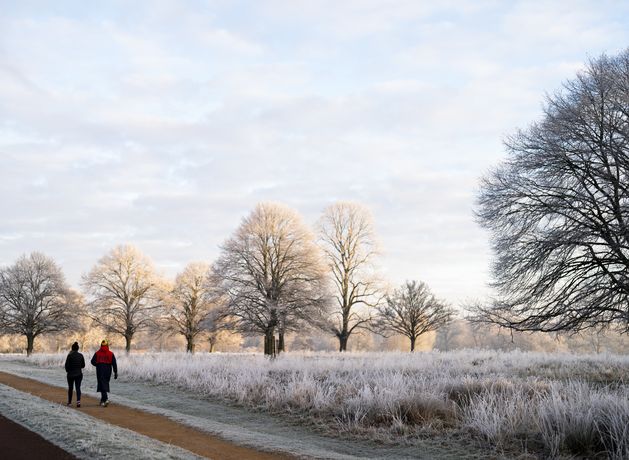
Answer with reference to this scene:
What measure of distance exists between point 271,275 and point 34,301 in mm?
29582

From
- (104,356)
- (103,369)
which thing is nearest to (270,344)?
(104,356)

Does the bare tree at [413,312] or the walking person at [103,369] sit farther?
the bare tree at [413,312]

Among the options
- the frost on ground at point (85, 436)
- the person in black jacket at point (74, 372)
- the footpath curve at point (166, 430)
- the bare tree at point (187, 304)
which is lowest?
the footpath curve at point (166, 430)

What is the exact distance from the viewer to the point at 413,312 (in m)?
41.6

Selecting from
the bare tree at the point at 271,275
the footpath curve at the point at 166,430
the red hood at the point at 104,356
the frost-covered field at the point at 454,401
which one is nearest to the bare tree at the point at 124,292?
the bare tree at the point at 271,275

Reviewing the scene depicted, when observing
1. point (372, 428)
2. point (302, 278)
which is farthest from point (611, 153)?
point (302, 278)

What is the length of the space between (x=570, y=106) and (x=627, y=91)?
1.65m

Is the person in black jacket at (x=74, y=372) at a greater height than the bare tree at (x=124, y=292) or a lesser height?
lesser

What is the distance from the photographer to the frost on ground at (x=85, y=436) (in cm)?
834

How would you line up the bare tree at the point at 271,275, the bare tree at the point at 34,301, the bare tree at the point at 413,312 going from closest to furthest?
1. the bare tree at the point at 271,275
2. the bare tree at the point at 413,312
3. the bare tree at the point at 34,301

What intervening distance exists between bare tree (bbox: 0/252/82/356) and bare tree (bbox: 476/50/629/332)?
45.2 m

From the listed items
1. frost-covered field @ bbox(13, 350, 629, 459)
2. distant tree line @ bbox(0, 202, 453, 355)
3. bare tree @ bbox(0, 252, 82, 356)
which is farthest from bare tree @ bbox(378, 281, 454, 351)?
bare tree @ bbox(0, 252, 82, 356)

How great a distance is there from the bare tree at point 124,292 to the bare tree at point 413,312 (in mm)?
24762

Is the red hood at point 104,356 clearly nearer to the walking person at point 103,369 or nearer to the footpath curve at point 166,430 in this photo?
the walking person at point 103,369
